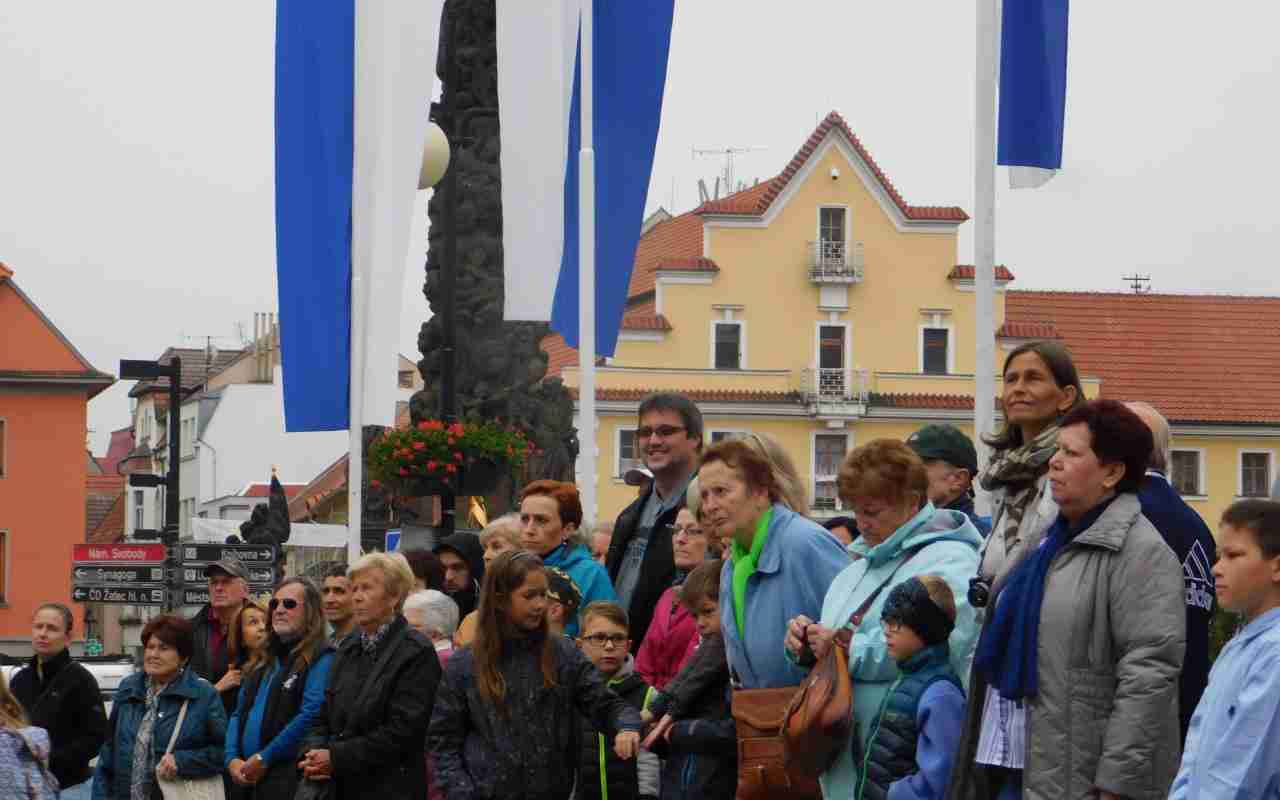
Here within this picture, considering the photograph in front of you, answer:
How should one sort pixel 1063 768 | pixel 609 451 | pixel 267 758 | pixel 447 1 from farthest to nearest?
pixel 609 451, pixel 447 1, pixel 267 758, pixel 1063 768

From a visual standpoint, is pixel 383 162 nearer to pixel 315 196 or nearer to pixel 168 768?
pixel 315 196

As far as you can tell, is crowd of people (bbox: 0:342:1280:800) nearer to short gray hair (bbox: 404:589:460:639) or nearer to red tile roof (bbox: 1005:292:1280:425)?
short gray hair (bbox: 404:589:460:639)

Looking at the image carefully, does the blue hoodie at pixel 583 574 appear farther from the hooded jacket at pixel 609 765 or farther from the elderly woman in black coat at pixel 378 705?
the hooded jacket at pixel 609 765

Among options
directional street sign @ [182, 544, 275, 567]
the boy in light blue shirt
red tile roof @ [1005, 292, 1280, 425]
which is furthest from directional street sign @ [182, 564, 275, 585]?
red tile roof @ [1005, 292, 1280, 425]

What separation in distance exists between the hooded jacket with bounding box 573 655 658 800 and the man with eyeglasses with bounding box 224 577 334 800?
2101 mm

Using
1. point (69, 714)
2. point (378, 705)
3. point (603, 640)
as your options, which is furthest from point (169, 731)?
point (603, 640)

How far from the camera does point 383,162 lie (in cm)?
1419

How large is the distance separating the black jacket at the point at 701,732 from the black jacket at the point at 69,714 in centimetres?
543

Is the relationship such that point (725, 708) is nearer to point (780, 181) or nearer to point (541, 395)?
point (541, 395)

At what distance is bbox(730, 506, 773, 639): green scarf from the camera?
770 cm

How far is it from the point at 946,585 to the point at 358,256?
7686 millimetres

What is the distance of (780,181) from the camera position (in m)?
64.5

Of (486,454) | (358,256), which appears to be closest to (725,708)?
(358,256)

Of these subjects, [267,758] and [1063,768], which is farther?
[267,758]
